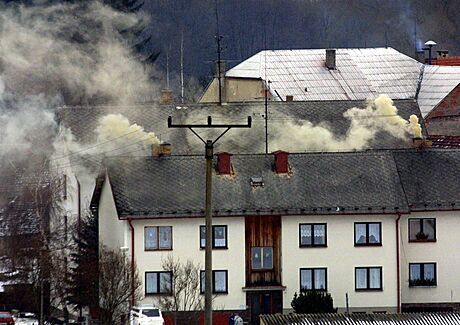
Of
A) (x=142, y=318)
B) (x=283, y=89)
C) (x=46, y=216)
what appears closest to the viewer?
(x=142, y=318)

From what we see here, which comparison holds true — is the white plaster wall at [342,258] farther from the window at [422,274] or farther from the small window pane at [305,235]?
the window at [422,274]

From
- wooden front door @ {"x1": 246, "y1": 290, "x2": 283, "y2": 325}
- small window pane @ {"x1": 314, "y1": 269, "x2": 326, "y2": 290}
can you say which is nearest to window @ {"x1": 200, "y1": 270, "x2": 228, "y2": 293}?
wooden front door @ {"x1": 246, "y1": 290, "x2": 283, "y2": 325}

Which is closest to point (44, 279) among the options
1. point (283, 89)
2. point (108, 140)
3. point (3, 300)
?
point (3, 300)

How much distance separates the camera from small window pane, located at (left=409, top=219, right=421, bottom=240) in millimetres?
55812

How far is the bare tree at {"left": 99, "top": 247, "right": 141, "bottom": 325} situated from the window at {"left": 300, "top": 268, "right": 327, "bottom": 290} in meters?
5.77

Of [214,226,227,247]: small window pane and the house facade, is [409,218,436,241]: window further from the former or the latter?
[214,226,227,247]: small window pane

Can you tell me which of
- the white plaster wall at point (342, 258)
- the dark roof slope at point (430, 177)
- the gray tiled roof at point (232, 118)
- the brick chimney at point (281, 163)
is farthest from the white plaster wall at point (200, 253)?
the gray tiled roof at point (232, 118)

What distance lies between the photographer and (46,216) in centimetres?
6988

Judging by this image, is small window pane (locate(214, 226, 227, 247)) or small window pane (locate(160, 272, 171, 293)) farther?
small window pane (locate(214, 226, 227, 247))

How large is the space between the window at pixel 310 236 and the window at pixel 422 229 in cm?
322

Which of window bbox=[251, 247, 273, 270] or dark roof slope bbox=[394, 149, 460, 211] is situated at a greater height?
dark roof slope bbox=[394, 149, 460, 211]

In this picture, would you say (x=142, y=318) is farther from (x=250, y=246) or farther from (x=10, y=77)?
(x=10, y=77)

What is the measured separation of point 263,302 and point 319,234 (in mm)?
3105

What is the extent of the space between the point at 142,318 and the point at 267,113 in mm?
20739
